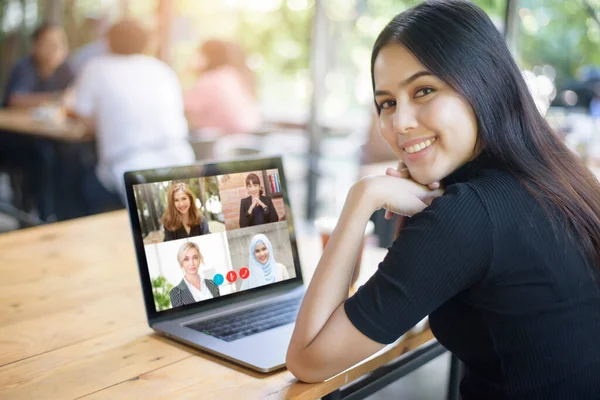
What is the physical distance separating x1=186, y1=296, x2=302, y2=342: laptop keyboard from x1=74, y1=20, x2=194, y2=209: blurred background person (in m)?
2.37

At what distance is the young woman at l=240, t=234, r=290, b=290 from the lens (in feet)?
4.32

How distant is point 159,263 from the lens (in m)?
1.21

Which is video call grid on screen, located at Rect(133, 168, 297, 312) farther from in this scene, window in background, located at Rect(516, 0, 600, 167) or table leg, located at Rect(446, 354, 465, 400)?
window in background, located at Rect(516, 0, 600, 167)

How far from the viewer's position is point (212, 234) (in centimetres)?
127

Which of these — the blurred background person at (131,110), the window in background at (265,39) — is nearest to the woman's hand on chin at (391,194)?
the blurred background person at (131,110)

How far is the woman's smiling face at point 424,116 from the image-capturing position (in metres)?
1.10

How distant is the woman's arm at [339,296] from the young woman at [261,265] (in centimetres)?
26

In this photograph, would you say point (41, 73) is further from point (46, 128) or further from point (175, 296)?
point (175, 296)

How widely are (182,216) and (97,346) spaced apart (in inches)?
11.1

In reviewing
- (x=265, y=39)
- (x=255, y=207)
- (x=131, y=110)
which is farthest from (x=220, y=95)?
(x=255, y=207)

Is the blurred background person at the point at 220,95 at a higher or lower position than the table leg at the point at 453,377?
higher

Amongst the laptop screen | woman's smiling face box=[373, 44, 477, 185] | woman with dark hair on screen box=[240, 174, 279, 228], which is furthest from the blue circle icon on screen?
woman's smiling face box=[373, 44, 477, 185]

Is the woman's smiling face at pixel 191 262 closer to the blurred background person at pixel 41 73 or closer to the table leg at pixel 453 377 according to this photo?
the table leg at pixel 453 377

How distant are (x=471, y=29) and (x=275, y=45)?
3.95 meters
